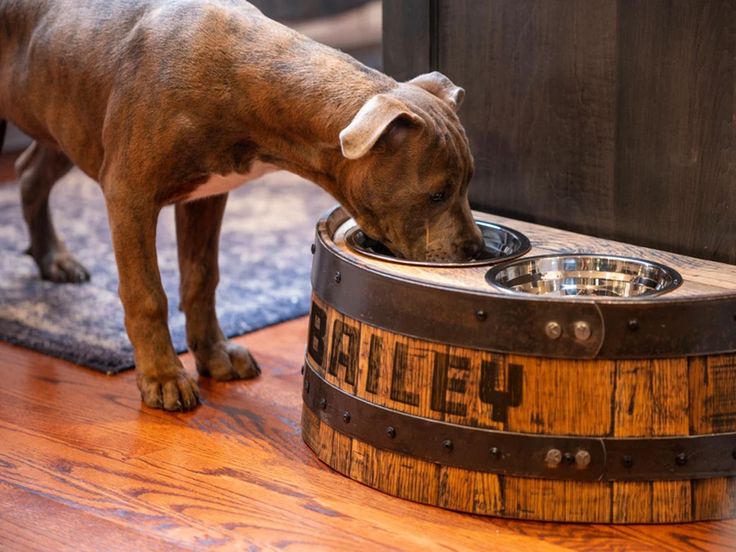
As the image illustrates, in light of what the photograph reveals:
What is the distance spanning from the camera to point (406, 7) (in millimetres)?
3188

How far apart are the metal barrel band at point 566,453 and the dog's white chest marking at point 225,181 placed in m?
0.80

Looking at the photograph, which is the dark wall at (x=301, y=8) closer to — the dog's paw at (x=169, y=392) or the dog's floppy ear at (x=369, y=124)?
the dog's paw at (x=169, y=392)

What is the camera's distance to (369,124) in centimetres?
243

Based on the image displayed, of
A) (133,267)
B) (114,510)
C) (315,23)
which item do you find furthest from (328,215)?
(315,23)

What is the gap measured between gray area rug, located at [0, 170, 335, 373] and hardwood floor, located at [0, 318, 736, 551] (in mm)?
330

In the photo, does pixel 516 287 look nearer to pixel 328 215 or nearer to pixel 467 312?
pixel 467 312

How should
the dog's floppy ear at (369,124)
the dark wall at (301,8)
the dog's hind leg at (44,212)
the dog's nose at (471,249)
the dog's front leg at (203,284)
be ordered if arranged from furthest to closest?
the dark wall at (301,8) → the dog's hind leg at (44,212) → the dog's front leg at (203,284) → the dog's nose at (471,249) → the dog's floppy ear at (369,124)

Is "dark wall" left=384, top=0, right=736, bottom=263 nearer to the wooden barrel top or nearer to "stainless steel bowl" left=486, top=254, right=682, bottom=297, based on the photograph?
the wooden barrel top

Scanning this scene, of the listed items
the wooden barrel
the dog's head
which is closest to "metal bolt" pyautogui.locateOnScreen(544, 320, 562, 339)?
the wooden barrel

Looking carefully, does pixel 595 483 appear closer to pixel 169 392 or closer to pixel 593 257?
pixel 593 257

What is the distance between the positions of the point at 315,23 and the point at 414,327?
4637 mm

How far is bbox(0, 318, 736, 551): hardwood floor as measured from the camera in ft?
7.44

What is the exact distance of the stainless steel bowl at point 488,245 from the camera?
2.54 m

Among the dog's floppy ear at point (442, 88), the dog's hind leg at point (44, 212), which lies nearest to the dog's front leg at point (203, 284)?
the dog's floppy ear at point (442, 88)
